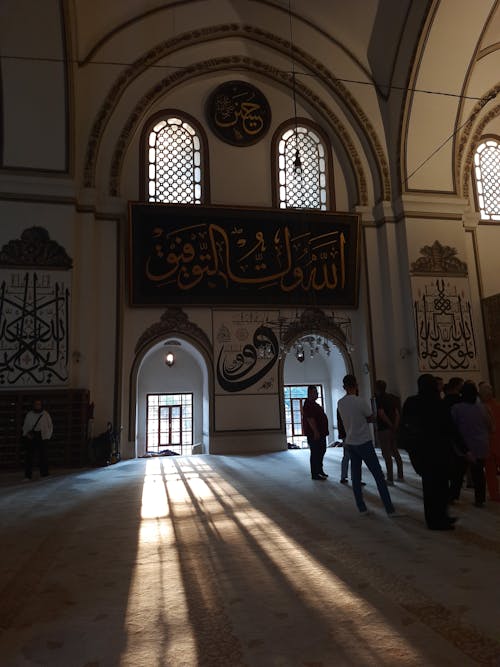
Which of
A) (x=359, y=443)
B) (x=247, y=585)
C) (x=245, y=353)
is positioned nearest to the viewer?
(x=247, y=585)

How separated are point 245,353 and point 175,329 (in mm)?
1153

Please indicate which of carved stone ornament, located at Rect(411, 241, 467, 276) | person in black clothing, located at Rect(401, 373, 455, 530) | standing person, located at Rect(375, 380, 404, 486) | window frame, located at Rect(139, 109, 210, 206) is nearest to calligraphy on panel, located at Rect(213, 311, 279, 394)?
window frame, located at Rect(139, 109, 210, 206)

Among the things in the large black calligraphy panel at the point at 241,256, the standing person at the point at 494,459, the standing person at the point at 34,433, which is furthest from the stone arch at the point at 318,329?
the standing person at the point at 494,459

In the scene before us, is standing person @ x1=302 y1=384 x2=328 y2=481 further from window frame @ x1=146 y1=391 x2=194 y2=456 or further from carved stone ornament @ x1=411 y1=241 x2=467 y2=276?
window frame @ x1=146 y1=391 x2=194 y2=456

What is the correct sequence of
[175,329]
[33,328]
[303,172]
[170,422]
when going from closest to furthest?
[33,328], [175,329], [303,172], [170,422]

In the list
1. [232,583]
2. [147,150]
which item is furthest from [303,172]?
[232,583]

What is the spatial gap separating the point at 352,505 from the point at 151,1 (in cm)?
784

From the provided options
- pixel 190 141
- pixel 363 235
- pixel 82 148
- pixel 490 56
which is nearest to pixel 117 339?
pixel 82 148

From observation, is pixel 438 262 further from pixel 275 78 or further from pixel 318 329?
pixel 275 78

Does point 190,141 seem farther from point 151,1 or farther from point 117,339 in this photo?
point 117,339

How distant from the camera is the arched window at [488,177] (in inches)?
342

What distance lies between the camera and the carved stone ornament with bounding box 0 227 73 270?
6559 millimetres

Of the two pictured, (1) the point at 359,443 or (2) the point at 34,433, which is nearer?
(1) the point at 359,443

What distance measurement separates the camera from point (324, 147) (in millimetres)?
8406
